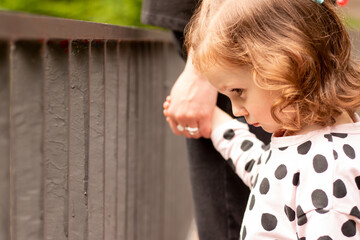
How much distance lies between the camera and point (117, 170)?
1.93 meters

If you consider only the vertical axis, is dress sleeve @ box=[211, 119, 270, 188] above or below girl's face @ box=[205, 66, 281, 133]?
below

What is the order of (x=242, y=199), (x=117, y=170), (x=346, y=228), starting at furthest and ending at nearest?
(x=242, y=199) → (x=117, y=170) → (x=346, y=228)

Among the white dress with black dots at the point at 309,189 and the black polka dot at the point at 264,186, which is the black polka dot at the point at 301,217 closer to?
the white dress with black dots at the point at 309,189

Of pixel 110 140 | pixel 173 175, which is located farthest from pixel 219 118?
pixel 173 175

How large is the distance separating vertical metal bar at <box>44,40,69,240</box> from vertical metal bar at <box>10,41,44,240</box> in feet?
0.25

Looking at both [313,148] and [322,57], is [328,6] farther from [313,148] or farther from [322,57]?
[313,148]

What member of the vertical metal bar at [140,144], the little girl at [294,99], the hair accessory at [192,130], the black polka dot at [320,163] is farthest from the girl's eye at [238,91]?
the vertical metal bar at [140,144]

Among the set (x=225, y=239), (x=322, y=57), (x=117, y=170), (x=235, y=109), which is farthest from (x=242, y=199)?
(x=322, y=57)

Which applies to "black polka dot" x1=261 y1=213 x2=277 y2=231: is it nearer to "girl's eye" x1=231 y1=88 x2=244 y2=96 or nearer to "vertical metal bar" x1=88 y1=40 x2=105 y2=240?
"girl's eye" x1=231 y1=88 x2=244 y2=96

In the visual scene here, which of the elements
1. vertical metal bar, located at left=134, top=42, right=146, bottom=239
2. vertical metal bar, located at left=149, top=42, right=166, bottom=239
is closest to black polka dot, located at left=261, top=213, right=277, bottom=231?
vertical metal bar, located at left=134, top=42, right=146, bottom=239

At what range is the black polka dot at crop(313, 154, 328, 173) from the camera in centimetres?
138

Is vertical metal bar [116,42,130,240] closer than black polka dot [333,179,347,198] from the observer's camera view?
No

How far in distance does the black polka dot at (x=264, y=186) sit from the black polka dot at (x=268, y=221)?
6 cm

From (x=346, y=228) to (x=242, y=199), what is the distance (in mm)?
768
